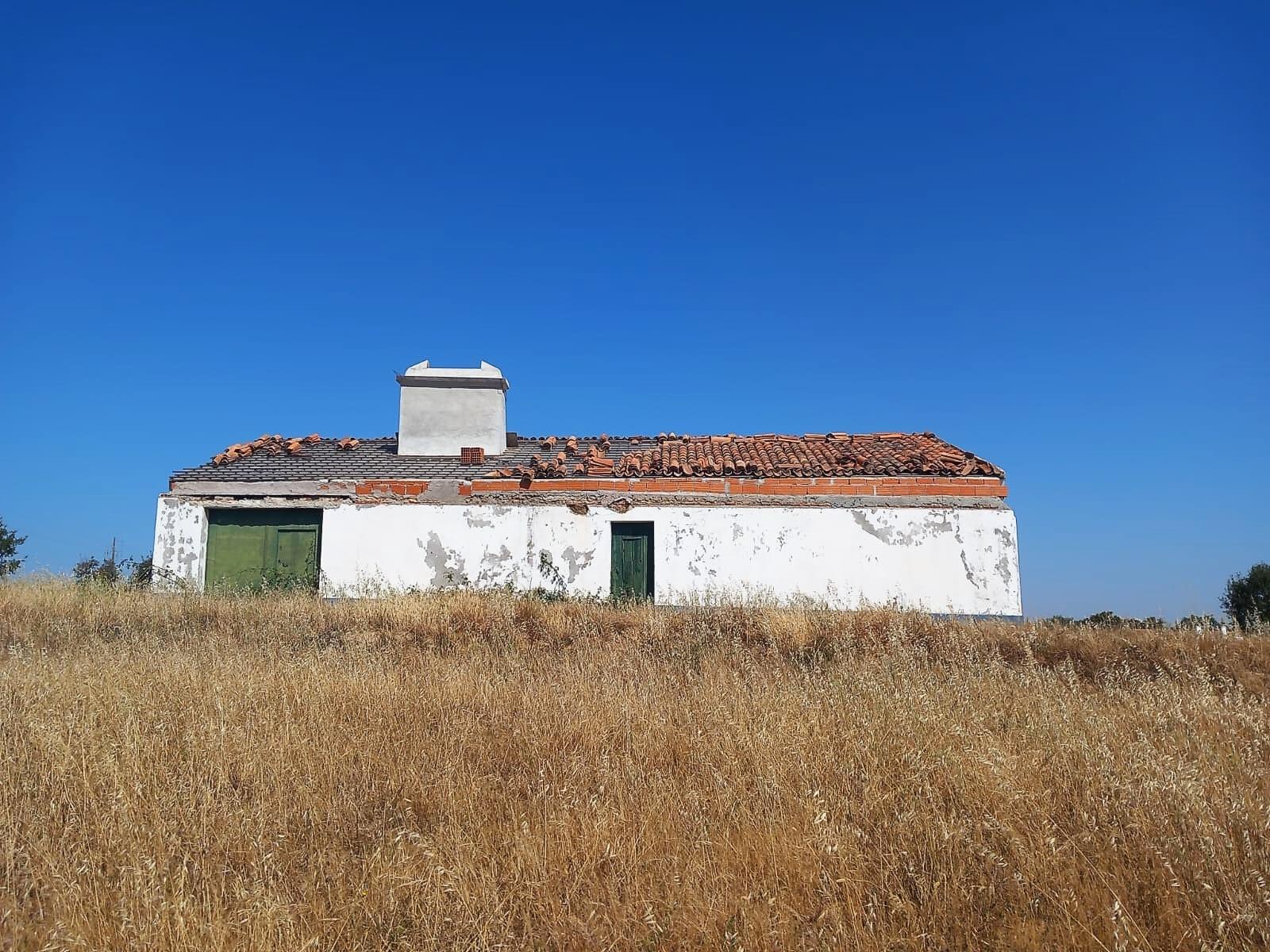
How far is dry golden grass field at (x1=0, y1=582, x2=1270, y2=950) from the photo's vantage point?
279 centimetres

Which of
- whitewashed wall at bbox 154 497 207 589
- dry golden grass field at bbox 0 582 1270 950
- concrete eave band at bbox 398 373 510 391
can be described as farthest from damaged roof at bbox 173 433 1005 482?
dry golden grass field at bbox 0 582 1270 950

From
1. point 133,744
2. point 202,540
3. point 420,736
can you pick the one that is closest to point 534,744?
point 420,736

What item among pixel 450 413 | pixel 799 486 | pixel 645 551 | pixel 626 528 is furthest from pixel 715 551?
pixel 450 413

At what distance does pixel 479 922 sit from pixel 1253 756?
4.40 m

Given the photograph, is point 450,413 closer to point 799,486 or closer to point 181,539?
point 181,539

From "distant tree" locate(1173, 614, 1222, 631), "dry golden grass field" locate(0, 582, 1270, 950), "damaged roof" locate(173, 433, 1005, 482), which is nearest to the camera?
"dry golden grass field" locate(0, 582, 1270, 950)

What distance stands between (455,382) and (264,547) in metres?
5.80

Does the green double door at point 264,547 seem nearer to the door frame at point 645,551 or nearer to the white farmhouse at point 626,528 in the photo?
the white farmhouse at point 626,528

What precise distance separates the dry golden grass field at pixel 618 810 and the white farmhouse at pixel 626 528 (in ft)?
25.1

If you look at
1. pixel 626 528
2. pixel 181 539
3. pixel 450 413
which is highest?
pixel 450 413

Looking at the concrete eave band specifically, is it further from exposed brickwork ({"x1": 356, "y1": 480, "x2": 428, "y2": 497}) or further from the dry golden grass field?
the dry golden grass field

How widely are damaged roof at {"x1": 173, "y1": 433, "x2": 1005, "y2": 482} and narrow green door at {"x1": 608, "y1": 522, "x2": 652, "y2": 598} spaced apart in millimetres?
1143

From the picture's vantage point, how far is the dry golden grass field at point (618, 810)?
110 inches

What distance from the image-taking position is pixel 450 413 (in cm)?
1805
